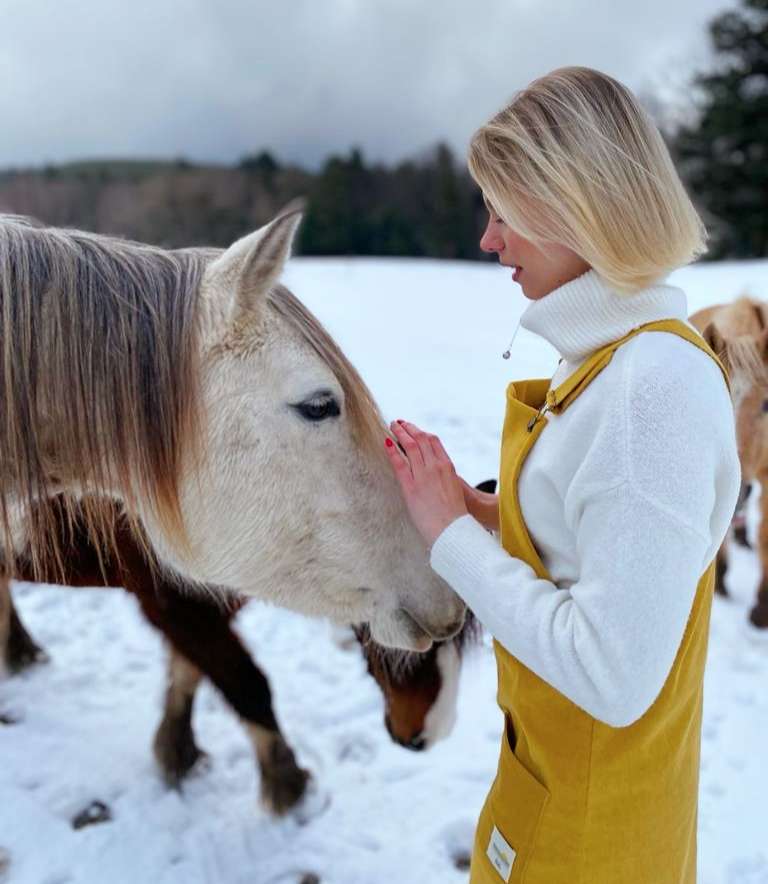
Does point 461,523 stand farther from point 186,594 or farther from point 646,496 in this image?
point 186,594

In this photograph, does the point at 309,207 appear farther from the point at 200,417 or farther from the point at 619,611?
the point at 619,611

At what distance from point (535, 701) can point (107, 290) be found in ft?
3.59

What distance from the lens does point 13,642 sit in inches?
124

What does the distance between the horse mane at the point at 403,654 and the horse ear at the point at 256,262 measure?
3.61 ft

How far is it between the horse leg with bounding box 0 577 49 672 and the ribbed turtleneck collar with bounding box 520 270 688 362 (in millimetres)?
2950

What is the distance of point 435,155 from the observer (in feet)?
130

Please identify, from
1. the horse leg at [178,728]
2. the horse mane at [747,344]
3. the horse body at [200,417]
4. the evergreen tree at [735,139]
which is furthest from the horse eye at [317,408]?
the evergreen tree at [735,139]

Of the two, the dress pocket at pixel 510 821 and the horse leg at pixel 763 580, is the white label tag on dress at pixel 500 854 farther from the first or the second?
the horse leg at pixel 763 580

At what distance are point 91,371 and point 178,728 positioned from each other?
5.89ft

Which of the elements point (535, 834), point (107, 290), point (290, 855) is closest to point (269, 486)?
point (107, 290)

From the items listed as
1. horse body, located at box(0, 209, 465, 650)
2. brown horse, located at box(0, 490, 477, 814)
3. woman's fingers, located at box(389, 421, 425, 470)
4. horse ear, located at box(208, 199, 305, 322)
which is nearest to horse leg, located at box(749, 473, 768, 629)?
brown horse, located at box(0, 490, 477, 814)

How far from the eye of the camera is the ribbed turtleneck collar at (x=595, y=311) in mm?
925

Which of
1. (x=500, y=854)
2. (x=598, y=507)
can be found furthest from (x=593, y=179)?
(x=500, y=854)

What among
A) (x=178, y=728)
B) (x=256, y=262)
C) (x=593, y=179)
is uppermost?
(x=593, y=179)
